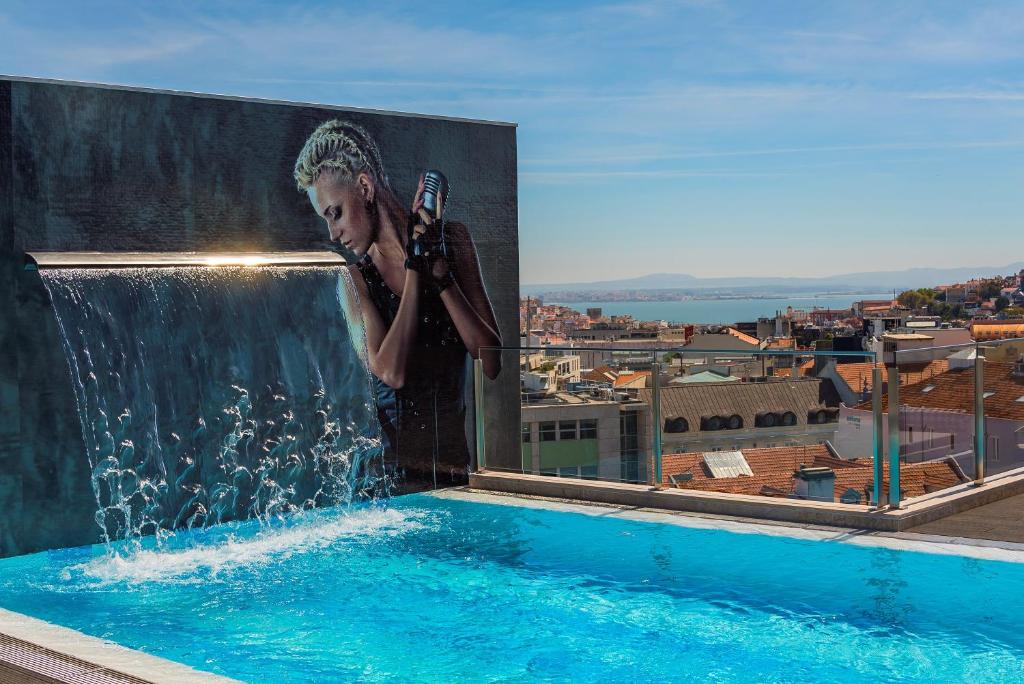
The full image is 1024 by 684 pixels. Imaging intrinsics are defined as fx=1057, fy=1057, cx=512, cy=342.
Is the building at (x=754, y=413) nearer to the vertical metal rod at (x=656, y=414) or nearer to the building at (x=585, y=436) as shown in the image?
the vertical metal rod at (x=656, y=414)

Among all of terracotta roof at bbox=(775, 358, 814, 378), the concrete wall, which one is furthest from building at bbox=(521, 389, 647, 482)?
the concrete wall

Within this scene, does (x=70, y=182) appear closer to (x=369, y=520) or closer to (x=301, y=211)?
(x=301, y=211)

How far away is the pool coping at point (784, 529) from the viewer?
722cm

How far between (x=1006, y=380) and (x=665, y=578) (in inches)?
137

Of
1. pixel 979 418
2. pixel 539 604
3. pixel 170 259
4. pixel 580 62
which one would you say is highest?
pixel 580 62

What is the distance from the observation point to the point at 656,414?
8.91 meters

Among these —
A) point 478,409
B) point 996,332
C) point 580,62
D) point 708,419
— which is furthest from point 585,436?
point 996,332

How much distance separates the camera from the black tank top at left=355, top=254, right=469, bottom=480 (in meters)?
9.95

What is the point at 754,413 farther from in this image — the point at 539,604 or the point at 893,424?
the point at 539,604

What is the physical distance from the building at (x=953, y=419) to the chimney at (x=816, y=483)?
27 cm

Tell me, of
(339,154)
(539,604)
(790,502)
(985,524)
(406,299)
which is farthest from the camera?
(406,299)

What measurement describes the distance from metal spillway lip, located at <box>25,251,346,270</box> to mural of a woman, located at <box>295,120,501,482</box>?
369 millimetres

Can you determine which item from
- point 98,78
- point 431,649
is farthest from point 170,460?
point 431,649

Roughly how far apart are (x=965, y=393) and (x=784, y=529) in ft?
6.10
